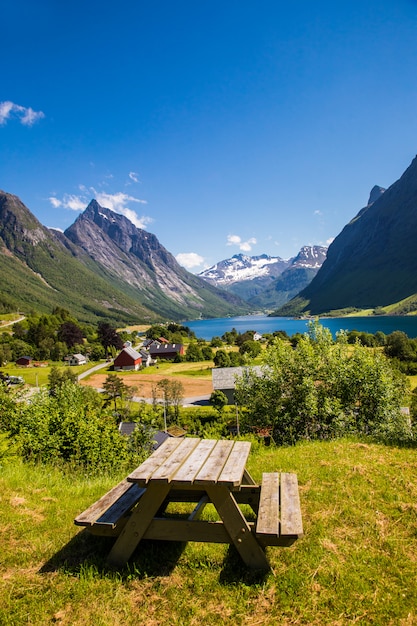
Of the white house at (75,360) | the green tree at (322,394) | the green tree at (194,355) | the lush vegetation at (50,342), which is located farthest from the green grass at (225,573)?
the lush vegetation at (50,342)

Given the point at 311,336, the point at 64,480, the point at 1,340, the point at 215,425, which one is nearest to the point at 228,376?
the point at 215,425

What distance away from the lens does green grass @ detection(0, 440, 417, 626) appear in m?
4.11

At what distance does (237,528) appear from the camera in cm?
461

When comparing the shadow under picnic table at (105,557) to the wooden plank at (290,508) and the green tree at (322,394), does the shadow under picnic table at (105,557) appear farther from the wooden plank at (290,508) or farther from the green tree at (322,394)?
the green tree at (322,394)

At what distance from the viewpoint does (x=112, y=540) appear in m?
5.42

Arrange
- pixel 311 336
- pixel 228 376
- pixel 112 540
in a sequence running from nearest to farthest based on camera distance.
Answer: pixel 112 540 → pixel 311 336 → pixel 228 376

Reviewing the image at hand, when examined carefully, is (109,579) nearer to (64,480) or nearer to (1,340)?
(64,480)

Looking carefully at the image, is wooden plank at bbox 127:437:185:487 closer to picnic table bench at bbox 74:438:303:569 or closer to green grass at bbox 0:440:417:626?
picnic table bench at bbox 74:438:303:569

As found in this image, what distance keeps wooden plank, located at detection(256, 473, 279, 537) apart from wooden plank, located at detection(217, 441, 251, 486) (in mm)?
545

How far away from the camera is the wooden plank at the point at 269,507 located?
4.36 m

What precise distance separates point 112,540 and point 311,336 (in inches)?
646

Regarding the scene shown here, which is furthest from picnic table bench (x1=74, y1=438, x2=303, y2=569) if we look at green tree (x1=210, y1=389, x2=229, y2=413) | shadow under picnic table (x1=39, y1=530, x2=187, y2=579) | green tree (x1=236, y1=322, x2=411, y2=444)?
green tree (x1=210, y1=389, x2=229, y2=413)

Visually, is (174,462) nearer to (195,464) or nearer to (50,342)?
(195,464)

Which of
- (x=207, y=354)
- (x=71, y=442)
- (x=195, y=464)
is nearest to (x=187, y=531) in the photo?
(x=195, y=464)
